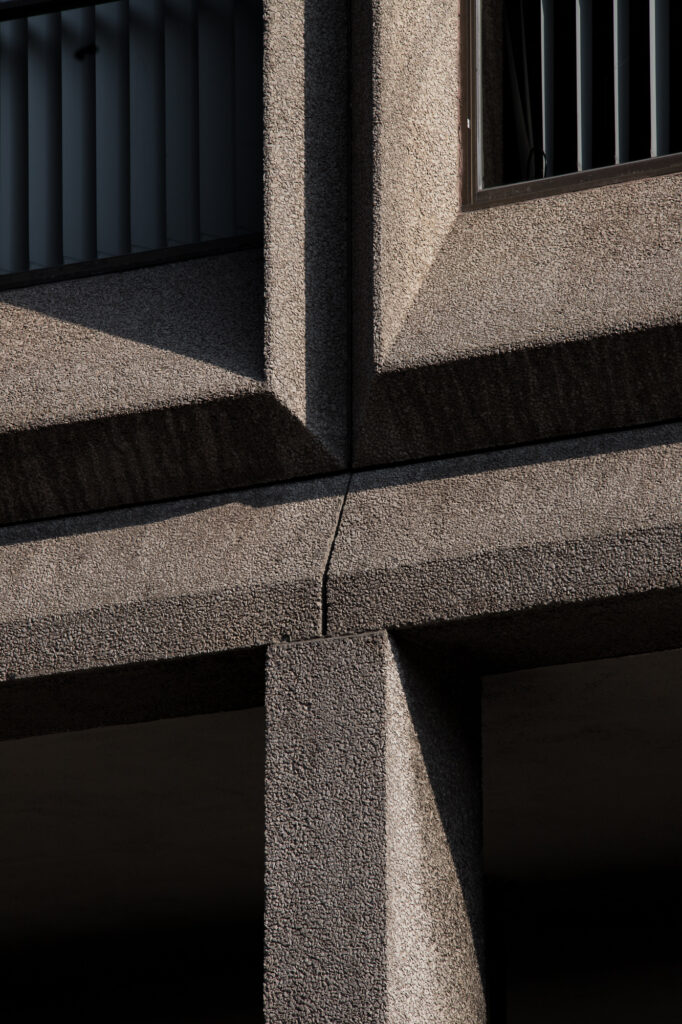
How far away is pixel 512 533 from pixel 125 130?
245 cm

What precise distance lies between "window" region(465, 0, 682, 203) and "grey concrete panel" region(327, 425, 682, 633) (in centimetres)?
108

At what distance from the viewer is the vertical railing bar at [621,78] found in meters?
6.64

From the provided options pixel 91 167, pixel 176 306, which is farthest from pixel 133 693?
pixel 91 167

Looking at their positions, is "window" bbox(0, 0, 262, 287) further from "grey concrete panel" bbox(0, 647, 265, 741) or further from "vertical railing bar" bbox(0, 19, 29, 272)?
"grey concrete panel" bbox(0, 647, 265, 741)

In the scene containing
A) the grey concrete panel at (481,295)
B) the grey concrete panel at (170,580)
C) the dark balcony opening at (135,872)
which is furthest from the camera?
the dark balcony opening at (135,872)

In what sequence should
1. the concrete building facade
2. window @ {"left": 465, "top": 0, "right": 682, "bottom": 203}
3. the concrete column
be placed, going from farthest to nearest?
window @ {"left": 465, "top": 0, "right": 682, "bottom": 203} < the concrete building facade < the concrete column

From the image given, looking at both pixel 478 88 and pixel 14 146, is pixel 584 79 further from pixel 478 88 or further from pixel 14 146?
pixel 14 146

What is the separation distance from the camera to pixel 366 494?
20.2 feet

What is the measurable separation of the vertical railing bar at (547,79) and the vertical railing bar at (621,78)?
0.25 m

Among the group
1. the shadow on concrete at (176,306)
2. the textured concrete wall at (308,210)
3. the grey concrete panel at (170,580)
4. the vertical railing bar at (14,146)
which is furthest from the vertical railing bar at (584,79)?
the vertical railing bar at (14,146)

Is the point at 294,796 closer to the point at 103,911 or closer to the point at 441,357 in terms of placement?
the point at 441,357

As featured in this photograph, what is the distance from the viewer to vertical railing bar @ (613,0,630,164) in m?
6.64

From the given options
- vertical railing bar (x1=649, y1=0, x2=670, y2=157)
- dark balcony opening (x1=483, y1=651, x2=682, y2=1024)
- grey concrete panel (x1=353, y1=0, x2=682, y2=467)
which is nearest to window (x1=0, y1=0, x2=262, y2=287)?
grey concrete panel (x1=353, y1=0, x2=682, y2=467)

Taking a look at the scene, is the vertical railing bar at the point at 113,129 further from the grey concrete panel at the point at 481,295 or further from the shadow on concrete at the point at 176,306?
the grey concrete panel at the point at 481,295
